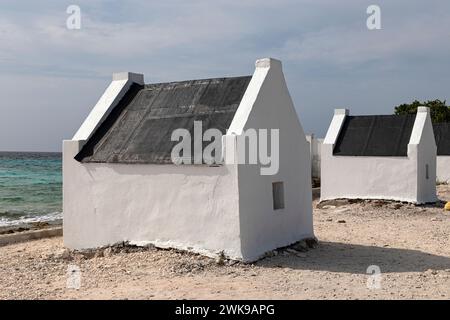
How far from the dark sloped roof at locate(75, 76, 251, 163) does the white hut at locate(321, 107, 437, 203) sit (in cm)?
1207

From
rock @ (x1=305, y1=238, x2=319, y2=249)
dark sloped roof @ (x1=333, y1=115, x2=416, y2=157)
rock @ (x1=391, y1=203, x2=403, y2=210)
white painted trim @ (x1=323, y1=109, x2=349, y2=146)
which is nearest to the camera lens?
rock @ (x1=305, y1=238, x2=319, y2=249)

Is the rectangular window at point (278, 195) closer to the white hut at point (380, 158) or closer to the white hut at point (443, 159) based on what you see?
the white hut at point (380, 158)

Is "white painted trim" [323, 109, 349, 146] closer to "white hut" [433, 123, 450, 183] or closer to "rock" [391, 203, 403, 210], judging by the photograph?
"rock" [391, 203, 403, 210]

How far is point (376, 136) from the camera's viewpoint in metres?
23.5

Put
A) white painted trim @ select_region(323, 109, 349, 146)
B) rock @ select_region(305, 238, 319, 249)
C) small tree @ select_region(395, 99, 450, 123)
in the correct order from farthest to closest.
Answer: small tree @ select_region(395, 99, 450, 123) → white painted trim @ select_region(323, 109, 349, 146) → rock @ select_region(305, 238, 319, 249)

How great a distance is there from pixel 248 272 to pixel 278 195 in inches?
109

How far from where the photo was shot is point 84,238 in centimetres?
1278

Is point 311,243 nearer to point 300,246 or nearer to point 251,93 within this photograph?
point 300,246

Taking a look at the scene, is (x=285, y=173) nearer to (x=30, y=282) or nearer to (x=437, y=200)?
(x=30, y=282)

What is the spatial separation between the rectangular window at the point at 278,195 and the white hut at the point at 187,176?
0.9 inches

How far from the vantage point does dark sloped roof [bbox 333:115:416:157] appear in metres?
22.7

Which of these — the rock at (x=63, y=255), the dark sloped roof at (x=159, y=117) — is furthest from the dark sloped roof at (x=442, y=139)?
the rock at (x=63, y=255)

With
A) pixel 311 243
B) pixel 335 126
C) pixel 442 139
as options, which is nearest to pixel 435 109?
pixel 442 139

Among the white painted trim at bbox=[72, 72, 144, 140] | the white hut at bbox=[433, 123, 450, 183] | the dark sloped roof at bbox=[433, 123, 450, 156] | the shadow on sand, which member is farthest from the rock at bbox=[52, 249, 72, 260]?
the dark sloped roof at bbox=[433, 123, 450, 156]
